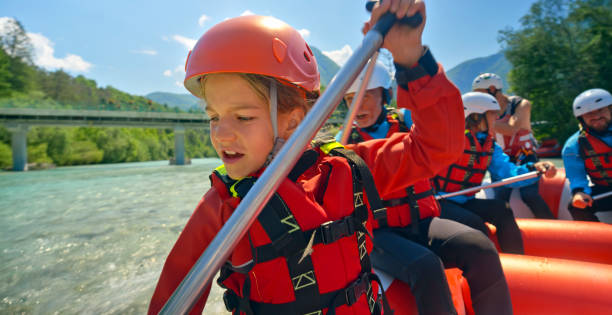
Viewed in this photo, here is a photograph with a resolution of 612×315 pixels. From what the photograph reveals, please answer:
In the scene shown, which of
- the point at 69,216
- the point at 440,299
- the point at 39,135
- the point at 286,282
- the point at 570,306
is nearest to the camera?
the point at 286,282

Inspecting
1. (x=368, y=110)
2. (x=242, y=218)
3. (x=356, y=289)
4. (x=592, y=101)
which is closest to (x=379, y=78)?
(x=368, y=110)

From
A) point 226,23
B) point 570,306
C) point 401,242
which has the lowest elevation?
point 570,306

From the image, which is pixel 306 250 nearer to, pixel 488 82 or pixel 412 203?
pixel 412 203

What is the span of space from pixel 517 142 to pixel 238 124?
524 cm

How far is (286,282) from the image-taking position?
3.49ft

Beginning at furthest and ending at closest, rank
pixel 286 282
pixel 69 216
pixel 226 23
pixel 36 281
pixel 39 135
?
pixel 39 135 < pixel 69 216 < pixel 36 281 < pixel 226 23 < pixel 286 282

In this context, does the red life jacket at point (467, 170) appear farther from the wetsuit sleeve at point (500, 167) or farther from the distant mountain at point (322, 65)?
the distant mountain at point (322, 65)

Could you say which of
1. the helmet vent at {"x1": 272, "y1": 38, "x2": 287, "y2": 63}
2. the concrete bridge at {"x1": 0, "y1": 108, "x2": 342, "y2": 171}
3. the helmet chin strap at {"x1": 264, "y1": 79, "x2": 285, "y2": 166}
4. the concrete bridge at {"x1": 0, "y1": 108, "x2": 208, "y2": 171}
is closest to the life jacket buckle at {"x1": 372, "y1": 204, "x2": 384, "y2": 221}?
the helmet chin strap at {"x1": 264, "y1": 79, "x2": 285, "y2": 166}

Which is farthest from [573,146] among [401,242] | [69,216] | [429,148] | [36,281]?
[69,216]

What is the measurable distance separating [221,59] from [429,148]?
94 centimetres

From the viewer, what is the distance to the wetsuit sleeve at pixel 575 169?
11.7 feet

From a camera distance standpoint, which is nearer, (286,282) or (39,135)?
(286,282)

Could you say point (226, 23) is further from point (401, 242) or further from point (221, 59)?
point (401, 242)

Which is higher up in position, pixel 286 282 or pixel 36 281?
pixel 286 282
